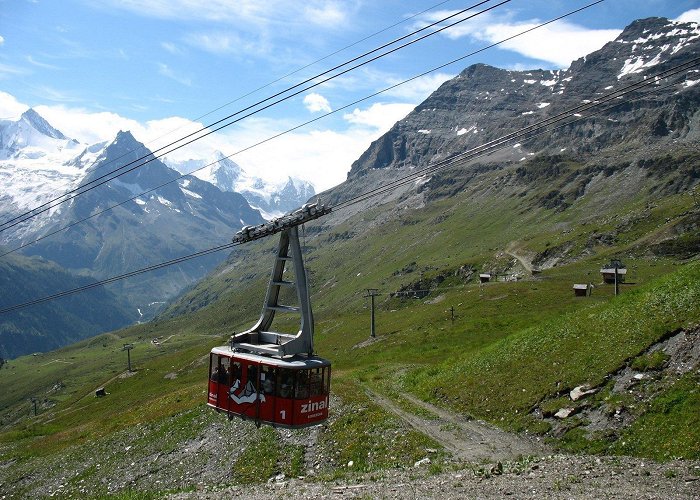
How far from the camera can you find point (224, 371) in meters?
32.6

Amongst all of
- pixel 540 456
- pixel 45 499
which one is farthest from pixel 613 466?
pixel 45 499

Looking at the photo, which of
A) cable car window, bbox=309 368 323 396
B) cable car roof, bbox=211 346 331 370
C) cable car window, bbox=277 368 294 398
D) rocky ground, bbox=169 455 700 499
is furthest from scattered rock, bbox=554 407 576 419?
cable car window, bbox=277 368 294 398

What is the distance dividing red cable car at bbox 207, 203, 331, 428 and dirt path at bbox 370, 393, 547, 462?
7707mm

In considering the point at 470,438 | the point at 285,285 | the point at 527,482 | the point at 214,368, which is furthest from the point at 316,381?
the point at 527,482

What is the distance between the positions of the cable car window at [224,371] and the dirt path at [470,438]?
12.0m

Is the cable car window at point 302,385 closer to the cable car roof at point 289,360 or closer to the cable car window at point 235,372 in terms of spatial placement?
the cable car roof at point 289,360

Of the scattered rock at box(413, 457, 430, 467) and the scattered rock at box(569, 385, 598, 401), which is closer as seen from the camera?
the scattered rock at box(413, 457, 430, 467)

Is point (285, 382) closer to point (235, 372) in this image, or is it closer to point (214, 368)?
point (235, 372)

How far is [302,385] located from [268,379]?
5.90 feet

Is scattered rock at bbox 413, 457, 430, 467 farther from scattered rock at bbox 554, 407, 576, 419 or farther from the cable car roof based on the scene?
scattered rock at bbox 554, 407, 576, 419

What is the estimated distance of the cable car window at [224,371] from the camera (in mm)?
32250

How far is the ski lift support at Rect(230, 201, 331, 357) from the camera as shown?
30047 millimetres

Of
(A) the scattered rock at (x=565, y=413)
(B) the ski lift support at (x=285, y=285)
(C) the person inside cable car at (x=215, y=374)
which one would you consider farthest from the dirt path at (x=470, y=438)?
(C) the person inside cable car at (x=215, y=374)

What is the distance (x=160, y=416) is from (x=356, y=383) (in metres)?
17.4
